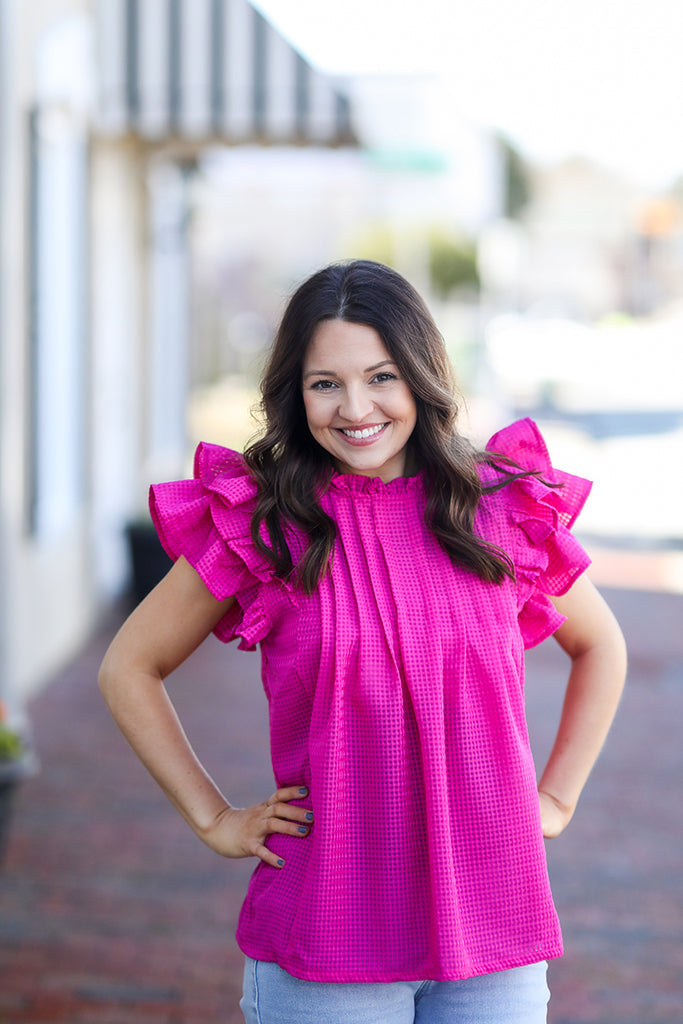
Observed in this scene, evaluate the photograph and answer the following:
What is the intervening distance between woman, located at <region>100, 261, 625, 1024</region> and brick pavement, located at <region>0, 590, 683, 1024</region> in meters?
1.89

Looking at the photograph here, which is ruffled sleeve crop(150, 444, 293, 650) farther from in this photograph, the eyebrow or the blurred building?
the blurred building

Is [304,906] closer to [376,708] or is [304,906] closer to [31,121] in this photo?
[376,708]

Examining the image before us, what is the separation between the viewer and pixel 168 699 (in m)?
1.96

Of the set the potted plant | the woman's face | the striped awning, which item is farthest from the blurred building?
the woman's face

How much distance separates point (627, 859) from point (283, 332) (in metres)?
3.45

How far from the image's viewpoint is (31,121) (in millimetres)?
6422

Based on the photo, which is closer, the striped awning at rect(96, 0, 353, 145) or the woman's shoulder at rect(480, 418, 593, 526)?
the woman's shoulder at rect(480, 418, 593, 526)

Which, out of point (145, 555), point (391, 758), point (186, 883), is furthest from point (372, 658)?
point (145, 555)

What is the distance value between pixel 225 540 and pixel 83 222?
6280mm

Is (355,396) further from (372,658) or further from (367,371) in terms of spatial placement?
(372,658)

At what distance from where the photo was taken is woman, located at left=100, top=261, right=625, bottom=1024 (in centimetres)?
177

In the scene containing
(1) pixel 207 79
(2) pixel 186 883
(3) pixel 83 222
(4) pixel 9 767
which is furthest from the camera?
(3) pixel 83 222

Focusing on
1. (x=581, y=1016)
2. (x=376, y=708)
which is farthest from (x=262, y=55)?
(x=376, y=708)

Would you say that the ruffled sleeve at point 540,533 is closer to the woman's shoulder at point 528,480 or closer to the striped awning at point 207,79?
the woman's shoulder at point 528,480
